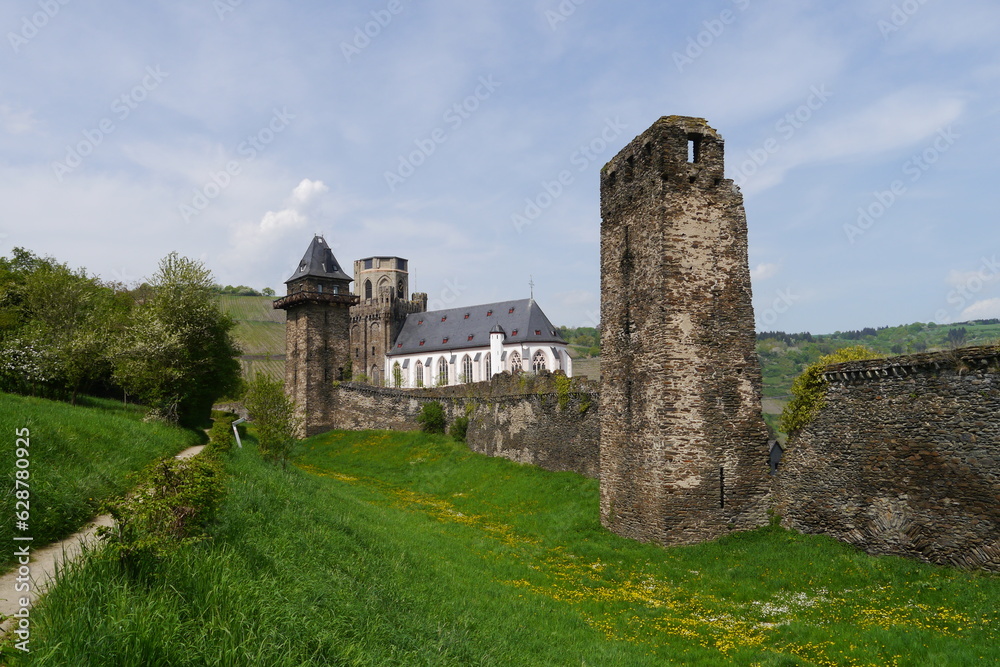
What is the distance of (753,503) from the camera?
1781cm

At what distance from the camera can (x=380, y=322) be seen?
292 feet

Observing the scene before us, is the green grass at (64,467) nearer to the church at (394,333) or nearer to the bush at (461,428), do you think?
the bush at (461,428)

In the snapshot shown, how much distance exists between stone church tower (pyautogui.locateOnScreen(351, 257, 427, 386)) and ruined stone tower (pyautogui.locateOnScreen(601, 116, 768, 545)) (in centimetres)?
7066

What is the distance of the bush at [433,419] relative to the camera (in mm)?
44059

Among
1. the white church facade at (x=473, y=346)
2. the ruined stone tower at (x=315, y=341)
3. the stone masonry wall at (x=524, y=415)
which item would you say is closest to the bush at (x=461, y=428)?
the stone masonry wall at (x=524, y=415)

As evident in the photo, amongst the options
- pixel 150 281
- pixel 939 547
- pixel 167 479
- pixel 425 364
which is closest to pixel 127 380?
pixel 150 281

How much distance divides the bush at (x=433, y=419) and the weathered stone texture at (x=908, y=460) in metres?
29.6

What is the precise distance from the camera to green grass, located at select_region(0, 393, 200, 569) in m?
Answer: 8.65

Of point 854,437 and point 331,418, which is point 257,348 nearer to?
point 331,418

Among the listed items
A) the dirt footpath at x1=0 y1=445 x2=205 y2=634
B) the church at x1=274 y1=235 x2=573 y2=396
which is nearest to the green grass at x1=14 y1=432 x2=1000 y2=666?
the dirt footpath at x1=0 y1=445 x2=205 y2=634

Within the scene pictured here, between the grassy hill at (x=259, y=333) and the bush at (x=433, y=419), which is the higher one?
the grassy hill at (x=259, y=333)

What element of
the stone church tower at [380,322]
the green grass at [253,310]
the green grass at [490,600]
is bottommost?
A: the green grass at [490,600]

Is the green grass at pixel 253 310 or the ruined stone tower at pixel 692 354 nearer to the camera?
the ruined stone tower at pixel 692 354

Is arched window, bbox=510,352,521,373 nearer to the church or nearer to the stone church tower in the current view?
the church
